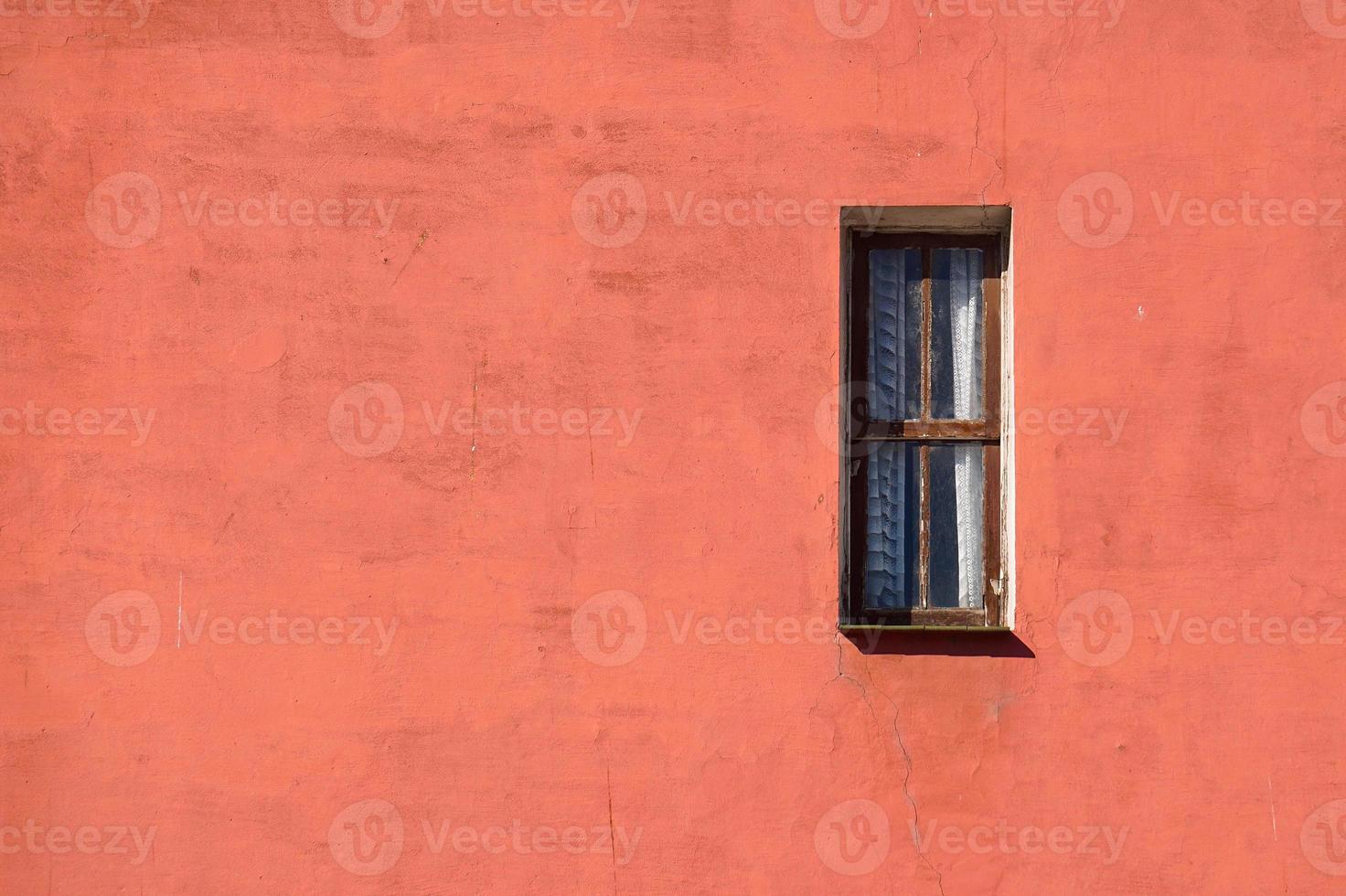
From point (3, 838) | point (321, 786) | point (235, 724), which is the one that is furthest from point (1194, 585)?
point (3, 838)

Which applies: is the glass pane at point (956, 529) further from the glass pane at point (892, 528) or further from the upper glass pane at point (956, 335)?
the upper glass pane at point (956, 335)

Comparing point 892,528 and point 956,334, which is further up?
point 956,334

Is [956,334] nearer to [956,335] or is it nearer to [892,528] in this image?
[956,335]

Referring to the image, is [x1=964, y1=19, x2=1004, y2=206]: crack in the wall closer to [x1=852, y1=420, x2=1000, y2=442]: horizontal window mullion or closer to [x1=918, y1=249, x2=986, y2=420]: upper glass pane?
[x1=918, y1=249, x2=986, y2=420]: upper glass pane

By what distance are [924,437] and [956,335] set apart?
409 millimetres

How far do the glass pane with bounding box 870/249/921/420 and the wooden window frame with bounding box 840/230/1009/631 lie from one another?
24 millimetres

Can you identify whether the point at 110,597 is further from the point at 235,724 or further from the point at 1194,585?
the point at 1194,585

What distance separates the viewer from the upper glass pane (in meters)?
3.90

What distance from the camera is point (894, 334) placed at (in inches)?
154

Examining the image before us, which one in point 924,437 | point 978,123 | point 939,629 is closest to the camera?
point 939,629

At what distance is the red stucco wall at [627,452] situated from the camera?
3637 mm

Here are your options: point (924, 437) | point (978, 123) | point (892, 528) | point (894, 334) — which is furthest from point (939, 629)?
point (978, 123)

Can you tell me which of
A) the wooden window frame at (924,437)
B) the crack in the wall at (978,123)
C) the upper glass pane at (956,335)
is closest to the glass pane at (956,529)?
the wooden window frame at (924,437)

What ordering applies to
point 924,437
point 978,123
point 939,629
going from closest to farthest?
1. point 939,629
2. point 978,123
3. point 924,437
